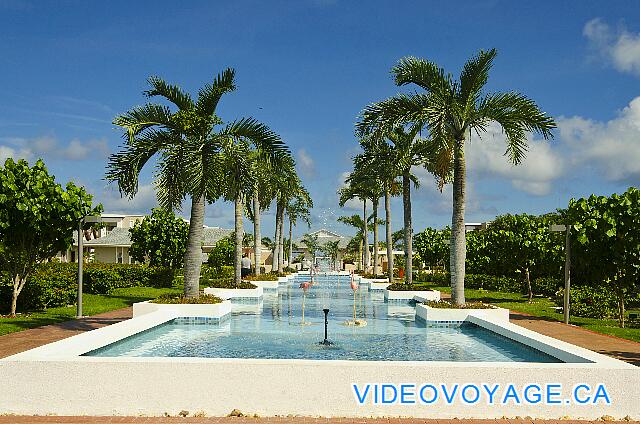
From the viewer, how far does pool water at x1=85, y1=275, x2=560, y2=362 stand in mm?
12398

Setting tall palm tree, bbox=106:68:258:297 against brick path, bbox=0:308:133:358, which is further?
tall palm tree, bbox=106:68:258:297

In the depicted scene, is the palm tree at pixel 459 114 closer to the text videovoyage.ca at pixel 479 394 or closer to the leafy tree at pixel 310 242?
the text videovoyage.ca at pixel 479 394

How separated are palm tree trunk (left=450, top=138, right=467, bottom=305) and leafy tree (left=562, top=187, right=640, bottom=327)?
10.6 ft

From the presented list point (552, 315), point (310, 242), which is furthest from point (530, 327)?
point (310, 242)

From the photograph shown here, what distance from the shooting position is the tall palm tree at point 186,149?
17.6 meters

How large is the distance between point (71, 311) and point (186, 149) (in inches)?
249

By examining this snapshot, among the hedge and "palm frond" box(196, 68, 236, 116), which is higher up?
"palm frond" box(196, 68, 236, 116)

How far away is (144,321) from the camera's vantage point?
14.8 m

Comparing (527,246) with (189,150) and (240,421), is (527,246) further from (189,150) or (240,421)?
(240,421)

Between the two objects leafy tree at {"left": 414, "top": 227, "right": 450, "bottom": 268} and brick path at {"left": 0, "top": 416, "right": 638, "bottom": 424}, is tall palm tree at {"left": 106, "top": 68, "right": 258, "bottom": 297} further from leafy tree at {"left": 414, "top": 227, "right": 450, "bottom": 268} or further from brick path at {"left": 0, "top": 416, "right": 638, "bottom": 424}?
leafy tree at {"left": 414, "top": 227, "right": 450, "bottom": 268}

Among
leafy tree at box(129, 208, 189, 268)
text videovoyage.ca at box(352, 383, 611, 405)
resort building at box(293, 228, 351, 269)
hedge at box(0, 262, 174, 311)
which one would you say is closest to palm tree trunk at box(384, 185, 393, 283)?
leafy tree at box(129, 208, 189, 268)

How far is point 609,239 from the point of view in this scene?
16.8 m

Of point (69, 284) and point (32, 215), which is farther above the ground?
point (32, 215)

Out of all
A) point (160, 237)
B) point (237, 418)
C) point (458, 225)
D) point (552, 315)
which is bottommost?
point (552, 315)
